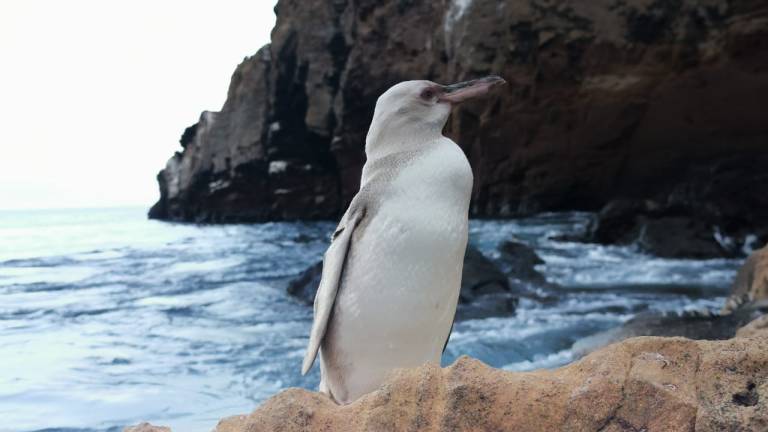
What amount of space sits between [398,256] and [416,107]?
43 centimetres

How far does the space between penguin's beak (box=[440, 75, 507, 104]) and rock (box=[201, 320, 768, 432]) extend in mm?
1046

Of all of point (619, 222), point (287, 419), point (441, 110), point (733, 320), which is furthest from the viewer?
point (619, 222)

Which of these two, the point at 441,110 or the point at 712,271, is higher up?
the point at 441,110

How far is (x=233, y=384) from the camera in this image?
4102 millimetres

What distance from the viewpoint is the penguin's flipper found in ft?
5.99

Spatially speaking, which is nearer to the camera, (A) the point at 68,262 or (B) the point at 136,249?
(A) the point at 68,262

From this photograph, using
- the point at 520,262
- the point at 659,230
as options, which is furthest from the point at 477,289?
the point at 659,230

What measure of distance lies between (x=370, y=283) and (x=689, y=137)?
13400 mm

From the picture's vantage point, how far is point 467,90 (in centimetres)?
196

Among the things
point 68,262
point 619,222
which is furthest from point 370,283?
point 68,262

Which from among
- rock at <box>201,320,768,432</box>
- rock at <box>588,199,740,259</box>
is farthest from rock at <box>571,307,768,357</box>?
rock at <box>588,199,740,259</box>

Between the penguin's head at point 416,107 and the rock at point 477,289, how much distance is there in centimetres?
366

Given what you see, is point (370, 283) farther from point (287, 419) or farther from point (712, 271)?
point (712, 271)

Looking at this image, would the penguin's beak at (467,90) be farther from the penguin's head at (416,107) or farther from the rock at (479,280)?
the rock at (479,280)
